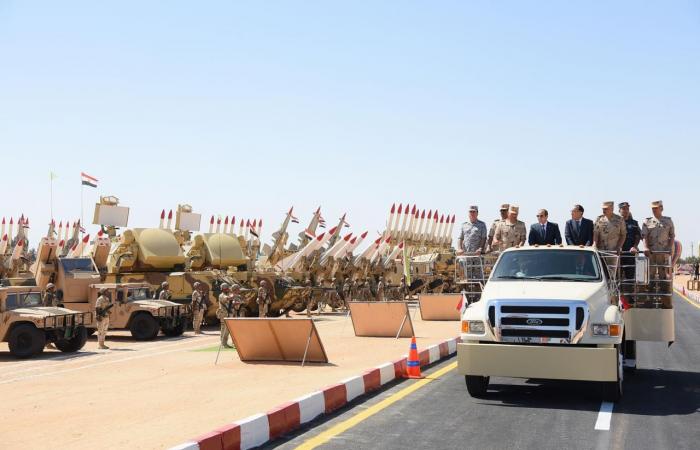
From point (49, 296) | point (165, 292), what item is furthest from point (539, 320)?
point (165, 292)

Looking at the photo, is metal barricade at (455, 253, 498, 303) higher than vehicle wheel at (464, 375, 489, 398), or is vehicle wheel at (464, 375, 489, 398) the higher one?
metal barricade at (455, 253, 498, 303)

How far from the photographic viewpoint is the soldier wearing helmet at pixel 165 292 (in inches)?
997

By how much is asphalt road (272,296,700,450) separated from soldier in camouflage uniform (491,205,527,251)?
2713 mm

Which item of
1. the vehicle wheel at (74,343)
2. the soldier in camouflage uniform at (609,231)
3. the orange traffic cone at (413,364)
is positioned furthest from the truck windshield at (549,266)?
the vehicle wheel at (74,343)

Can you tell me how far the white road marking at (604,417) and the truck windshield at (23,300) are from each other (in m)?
13.6

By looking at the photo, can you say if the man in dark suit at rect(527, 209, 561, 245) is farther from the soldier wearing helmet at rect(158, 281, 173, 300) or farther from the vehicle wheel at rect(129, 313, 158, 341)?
the soldier wearing helmet at rect(158, 281, 173, 300)

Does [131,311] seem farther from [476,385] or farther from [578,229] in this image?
[476,385]

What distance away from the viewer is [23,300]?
18.9m

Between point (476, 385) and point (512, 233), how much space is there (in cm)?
426

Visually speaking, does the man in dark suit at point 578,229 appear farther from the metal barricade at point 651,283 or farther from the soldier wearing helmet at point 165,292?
the soldier wearing helmet at point 165,292

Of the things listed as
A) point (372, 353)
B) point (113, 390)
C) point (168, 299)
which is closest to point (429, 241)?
point (168, 299)

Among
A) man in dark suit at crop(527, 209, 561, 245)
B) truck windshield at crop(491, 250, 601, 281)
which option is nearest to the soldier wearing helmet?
man in dark suit at crop(527, 209, 561, 245)

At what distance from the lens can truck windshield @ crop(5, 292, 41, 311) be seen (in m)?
18.5

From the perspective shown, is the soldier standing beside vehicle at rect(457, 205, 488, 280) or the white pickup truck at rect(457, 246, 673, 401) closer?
the white pickup truck at rect(457, 246, 673, 401)
